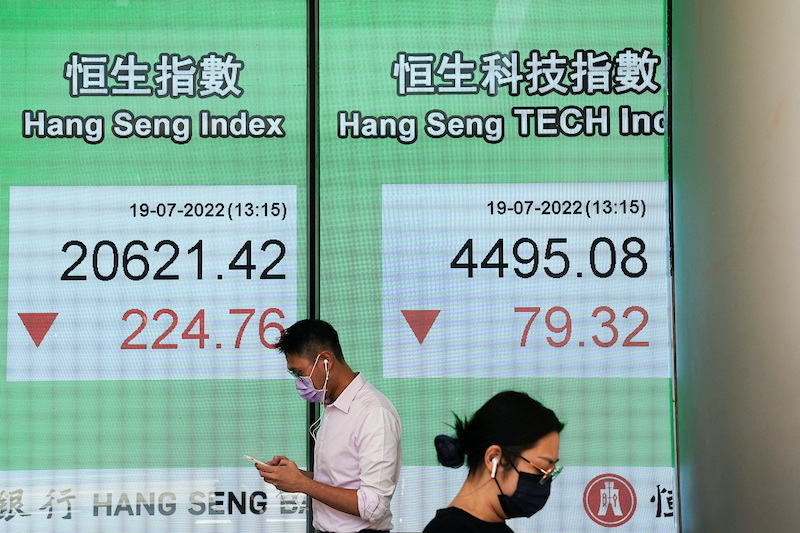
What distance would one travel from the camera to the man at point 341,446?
292cm

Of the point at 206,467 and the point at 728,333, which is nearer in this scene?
the point at 728,333

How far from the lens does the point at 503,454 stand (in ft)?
6.70

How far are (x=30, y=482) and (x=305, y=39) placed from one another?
2347 mm

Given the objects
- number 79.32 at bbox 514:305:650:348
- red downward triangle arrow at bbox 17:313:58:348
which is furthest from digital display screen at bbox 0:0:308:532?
number 79.32 at bbox 514:305:650:348

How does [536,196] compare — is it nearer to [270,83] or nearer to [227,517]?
[270,83]

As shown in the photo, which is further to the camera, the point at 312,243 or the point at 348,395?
the point at 312,243

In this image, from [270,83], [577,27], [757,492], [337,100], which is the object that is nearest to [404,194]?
[337,100]

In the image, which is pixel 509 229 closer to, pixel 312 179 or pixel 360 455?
pixel 312 179

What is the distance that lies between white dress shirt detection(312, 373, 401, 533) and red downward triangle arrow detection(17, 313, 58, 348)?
1.61 m

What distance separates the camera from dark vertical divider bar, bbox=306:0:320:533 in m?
4.03

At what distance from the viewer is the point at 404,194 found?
4.07 metres

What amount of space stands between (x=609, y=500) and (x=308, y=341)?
5.50 ft

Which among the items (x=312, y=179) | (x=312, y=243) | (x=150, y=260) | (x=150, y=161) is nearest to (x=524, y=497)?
(x=312, y=243)

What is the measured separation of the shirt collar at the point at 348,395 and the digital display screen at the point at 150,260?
954 mm
